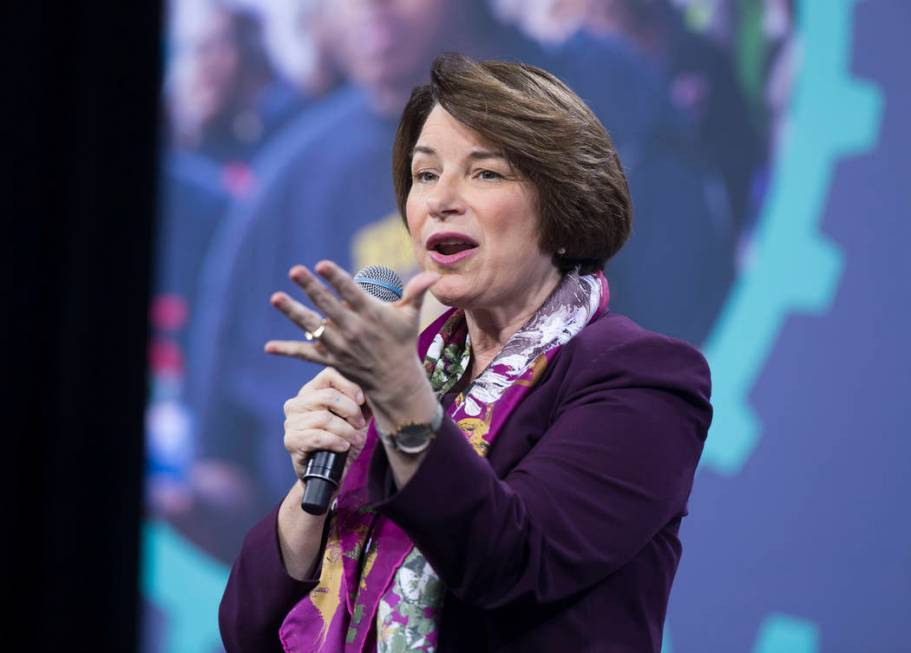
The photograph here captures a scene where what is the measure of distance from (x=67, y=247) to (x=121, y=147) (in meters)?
0.22

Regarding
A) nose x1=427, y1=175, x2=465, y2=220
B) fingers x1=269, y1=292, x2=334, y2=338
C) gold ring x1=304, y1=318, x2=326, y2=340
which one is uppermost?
nose x1=427, y1=175, x2=465, y2=220

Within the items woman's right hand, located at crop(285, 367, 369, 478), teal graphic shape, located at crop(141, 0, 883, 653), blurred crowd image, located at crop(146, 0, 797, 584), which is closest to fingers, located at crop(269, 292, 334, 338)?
woman's right hand, located at crop(285, 367, 369, 478)

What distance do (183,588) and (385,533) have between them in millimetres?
1380

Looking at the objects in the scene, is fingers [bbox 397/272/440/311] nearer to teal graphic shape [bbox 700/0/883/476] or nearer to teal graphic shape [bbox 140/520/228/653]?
teal graphic shape [bbox 140/520/228/653]

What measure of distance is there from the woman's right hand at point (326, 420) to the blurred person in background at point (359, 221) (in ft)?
4.42

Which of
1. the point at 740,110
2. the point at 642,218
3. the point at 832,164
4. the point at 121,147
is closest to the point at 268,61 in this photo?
the point at 121,147

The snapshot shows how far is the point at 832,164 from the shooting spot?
3.09m

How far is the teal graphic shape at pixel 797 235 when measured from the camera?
3037mm

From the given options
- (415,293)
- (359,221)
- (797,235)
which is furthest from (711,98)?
(415,293)

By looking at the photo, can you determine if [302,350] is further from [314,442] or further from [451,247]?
[451,247]

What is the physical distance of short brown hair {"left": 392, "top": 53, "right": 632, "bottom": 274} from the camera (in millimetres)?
1580

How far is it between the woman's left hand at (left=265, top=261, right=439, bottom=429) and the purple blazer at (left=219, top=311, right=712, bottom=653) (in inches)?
2.5

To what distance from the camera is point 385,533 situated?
4.98 ft

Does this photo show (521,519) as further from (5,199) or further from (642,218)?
(642,218)
